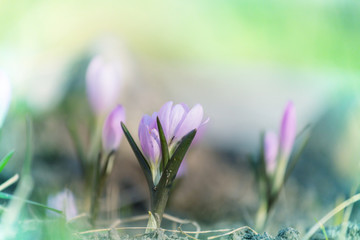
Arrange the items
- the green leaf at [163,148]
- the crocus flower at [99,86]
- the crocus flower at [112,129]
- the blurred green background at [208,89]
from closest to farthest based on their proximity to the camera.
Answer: the green leaf at [163,148], the crocus flower at [112,129], the crocus flower at [99,86], the blurred green background at [208,89]

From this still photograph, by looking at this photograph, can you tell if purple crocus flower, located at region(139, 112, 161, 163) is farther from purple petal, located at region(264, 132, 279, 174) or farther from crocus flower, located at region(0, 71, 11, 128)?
purple petal, located at region(264, 132, 279, 174)

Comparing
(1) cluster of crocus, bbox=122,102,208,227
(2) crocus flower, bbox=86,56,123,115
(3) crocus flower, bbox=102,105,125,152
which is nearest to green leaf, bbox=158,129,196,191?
(1) cluster of crocus, bbox=122,102,208,227

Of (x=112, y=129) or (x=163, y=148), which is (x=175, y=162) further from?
(x=112, y=129)

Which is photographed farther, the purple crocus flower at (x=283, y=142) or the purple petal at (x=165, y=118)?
the purple crocus flower at (x=283, y=142)

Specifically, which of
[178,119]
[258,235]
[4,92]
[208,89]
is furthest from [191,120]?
[208,89]

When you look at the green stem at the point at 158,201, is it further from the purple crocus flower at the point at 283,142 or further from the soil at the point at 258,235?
the purple crocus flower at the point at 283,142

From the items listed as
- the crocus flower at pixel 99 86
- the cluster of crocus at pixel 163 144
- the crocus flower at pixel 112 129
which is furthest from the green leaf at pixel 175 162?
the crocus flower at pixel 99 86

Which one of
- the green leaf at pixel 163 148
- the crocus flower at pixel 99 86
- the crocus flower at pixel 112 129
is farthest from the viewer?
the crocus flower at pixel 99 86
